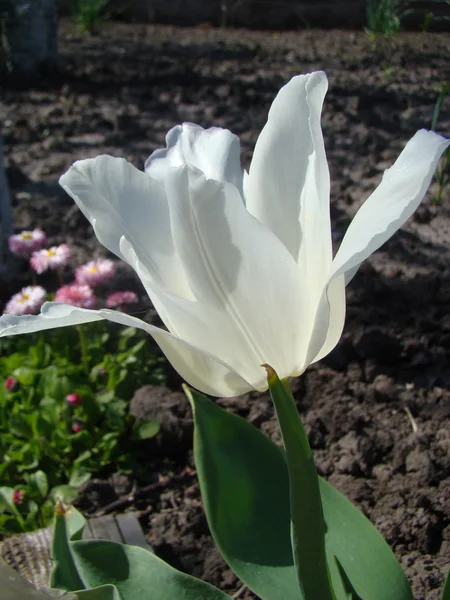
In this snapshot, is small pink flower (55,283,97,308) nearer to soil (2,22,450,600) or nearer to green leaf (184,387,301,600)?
soil (2,22,450,600)

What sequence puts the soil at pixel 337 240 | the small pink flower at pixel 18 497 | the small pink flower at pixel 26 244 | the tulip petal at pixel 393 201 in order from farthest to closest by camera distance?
the small pink flower at pixel 26 244
the small pink flower at pixel 18 497
the soil at pixel 337 240
the tulip petal at pixel 393 201

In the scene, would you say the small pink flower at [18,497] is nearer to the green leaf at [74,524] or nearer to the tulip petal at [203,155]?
the green leaf at [74,524]

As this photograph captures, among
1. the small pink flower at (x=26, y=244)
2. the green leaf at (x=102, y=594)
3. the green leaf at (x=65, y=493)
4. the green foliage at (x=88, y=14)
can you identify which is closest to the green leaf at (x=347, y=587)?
the green leaf at (x=102, y=594)

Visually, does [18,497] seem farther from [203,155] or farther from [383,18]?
[383,18]

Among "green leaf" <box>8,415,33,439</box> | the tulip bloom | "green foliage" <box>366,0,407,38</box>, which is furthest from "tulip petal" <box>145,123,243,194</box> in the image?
"green foliage" <box>366,0,407,38</box>

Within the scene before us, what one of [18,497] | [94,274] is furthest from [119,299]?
[18,497]

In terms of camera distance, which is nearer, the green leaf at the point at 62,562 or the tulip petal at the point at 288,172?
the tulip petal at the point at 288,172

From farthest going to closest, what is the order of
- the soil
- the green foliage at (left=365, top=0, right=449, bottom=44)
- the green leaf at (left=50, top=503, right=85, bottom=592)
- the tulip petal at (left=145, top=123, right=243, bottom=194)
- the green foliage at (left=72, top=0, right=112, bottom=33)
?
1. the green foliage at (left=72, top=0, right=112, bottom=33)
2. the green foliage at (left=365, top=0, right=449, bottom=44)
3. the soil
4. the green leaf at (left=50, top=503, right=85, bottom=592)
5. the tulip petal at (left=145, top=123, right=243, bottom=194)

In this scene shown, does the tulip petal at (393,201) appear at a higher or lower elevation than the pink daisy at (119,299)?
higher
